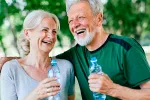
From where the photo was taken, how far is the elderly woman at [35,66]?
1.49m

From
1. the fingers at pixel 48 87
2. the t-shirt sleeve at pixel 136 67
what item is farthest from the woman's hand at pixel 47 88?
the t-shirt sleeve at pixel 136 67

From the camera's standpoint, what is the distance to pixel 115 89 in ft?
4.39

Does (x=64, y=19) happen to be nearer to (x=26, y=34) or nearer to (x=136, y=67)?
(x=26, y=34)

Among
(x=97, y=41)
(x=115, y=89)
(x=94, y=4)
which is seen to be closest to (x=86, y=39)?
(x=97, y=41)

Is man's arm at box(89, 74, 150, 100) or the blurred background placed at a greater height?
the blurred background

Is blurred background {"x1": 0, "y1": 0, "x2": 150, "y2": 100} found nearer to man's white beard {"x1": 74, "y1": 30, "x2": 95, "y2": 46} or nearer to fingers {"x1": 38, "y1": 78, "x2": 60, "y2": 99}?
man's white beard {"x1": 74, "y1": 30, "x2": 95, "y2": 46}

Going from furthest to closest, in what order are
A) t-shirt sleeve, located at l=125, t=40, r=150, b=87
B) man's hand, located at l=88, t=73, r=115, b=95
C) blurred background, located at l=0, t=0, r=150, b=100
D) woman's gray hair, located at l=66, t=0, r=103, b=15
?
blurred background, located at l=0, t=0, r=150, b=100, woman's gray hair, located at l=66, t=0, r=103, b=15, t-shirt sleeve, located at l=125, t=40, r=150, b=87, man's hand, located at l=88, t=73, r=115, b=95

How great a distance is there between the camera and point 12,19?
3100mm

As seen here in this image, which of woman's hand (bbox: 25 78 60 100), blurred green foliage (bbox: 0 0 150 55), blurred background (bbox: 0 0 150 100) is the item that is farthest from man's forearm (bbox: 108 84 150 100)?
blurred green foliage (bbox: 0 0 150 55)

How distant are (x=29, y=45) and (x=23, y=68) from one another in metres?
0.19

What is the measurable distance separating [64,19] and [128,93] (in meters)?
1.82

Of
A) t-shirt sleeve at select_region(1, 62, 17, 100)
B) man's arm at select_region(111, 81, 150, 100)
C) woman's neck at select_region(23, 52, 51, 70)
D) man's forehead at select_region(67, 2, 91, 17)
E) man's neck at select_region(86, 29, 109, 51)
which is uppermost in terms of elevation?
man's forehead at select_region(67, 2, 91, 17)

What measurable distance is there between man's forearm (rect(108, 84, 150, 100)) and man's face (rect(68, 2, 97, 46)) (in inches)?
12.2

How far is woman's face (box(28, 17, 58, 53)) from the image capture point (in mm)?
1528
